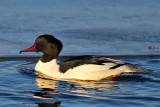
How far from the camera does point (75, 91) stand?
6777 mm

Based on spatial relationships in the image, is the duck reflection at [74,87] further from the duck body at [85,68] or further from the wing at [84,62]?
the wing at [84,62]

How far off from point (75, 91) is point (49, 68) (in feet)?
5.21

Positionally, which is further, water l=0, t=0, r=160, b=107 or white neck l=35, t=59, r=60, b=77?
white neck l=35, t=59, r=60, b=77

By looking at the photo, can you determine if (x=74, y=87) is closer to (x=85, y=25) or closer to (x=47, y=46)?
(x=47, y=46)

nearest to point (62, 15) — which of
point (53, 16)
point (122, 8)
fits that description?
point (53, 16)

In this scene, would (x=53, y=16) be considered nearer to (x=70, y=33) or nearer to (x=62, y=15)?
(x=62, y=15)

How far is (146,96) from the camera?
6.40 metres

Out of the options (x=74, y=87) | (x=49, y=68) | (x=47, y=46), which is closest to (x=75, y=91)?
(x=74, y=87)

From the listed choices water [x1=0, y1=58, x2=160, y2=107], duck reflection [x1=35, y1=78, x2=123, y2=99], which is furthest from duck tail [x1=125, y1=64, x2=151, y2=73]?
duck reflection [x1=35, y1=78, x2=123, y2=99]

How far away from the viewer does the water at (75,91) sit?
607 cm

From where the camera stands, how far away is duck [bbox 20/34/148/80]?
7.93m

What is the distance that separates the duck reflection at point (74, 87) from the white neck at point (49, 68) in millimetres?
289

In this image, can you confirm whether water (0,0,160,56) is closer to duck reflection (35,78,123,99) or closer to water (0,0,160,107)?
water (0,0,160,107)

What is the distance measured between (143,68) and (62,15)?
4499 mm
